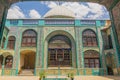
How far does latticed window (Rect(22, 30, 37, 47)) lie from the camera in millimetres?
24453

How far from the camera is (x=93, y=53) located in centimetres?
2425

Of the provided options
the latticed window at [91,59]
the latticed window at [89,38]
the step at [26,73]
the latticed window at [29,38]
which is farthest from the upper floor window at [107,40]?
the step at [26,73]

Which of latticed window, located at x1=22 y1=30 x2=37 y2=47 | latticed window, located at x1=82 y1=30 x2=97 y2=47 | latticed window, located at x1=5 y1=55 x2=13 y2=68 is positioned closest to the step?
latticed window, located at x1=5 y1=55 x2=13 y2=68

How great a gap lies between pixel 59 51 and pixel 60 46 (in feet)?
2.84

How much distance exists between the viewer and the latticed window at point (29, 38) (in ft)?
80.2

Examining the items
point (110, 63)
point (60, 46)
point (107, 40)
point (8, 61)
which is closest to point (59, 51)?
point (60, 46)

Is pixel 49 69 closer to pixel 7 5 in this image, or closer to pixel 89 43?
pixel 89 43

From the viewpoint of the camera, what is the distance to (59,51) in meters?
24.6

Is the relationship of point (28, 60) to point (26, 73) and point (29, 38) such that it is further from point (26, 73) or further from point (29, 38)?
point (29, 38)

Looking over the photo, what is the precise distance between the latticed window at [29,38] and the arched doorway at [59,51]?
2729mm

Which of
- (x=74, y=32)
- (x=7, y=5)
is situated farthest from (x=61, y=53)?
(x=7, y=5)

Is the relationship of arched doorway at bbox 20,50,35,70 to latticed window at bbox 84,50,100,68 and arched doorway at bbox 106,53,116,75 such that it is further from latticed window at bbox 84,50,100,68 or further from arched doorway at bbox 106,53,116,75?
arched doorway at bbox 106,53,116,75

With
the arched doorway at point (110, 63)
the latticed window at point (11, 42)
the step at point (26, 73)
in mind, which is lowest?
the step at point (26, 73)

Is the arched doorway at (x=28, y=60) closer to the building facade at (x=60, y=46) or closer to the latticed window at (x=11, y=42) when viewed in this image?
the building facade at (x=60, y=46)
